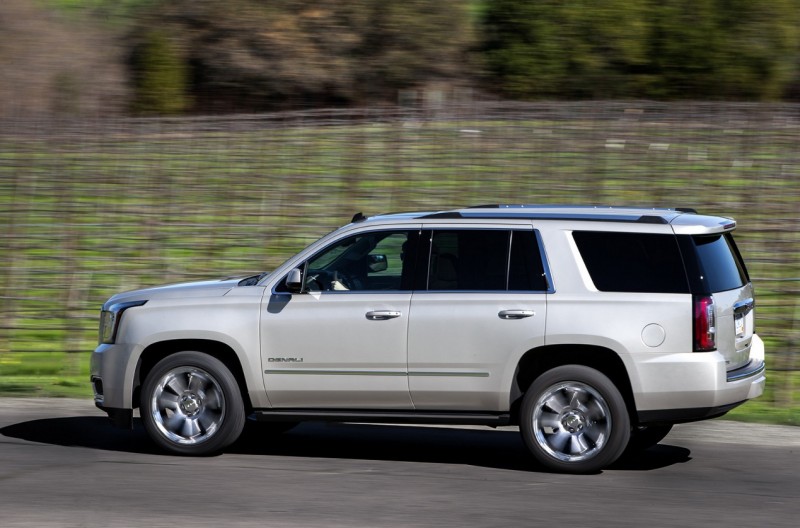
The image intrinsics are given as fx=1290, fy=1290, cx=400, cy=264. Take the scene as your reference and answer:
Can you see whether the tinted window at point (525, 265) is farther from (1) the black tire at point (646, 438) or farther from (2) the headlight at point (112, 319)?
(2) the headlight at point (112, 319)

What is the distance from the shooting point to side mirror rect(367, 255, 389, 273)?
889 cm

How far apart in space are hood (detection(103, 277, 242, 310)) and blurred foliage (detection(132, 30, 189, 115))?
16689 millimetres

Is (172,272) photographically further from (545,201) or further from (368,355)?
(368,355)

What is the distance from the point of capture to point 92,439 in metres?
9.87

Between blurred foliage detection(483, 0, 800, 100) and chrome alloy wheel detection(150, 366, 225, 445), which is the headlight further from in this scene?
blurred foliage detection(483, 0, 800, 100)

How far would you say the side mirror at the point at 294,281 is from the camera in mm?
8781

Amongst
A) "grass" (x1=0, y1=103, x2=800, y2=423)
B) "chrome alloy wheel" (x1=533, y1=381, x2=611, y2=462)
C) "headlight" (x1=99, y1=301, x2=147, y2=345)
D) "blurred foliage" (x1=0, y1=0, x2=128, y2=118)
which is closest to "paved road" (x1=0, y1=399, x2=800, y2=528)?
"chrome alloy wheel" (x1=533, y1=381, x2=611, y2=462)

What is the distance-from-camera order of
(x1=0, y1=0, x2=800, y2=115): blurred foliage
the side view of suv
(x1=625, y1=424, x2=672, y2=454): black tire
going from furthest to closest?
(x1=0, y1=0, x2=800, y2=115): blurred foliage, (x1=625, y1=424, x2=672, y2=454): black tire, the side view of suv

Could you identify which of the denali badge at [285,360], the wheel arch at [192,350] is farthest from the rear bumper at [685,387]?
the wheel arch at [192,350]

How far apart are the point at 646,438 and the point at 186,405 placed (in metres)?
3.38

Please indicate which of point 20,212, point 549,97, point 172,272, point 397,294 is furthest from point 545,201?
point 549,97

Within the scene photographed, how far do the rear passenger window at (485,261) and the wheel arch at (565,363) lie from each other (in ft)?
1.49

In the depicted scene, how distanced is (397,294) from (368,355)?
456 millimetres

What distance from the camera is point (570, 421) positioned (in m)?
8.52
